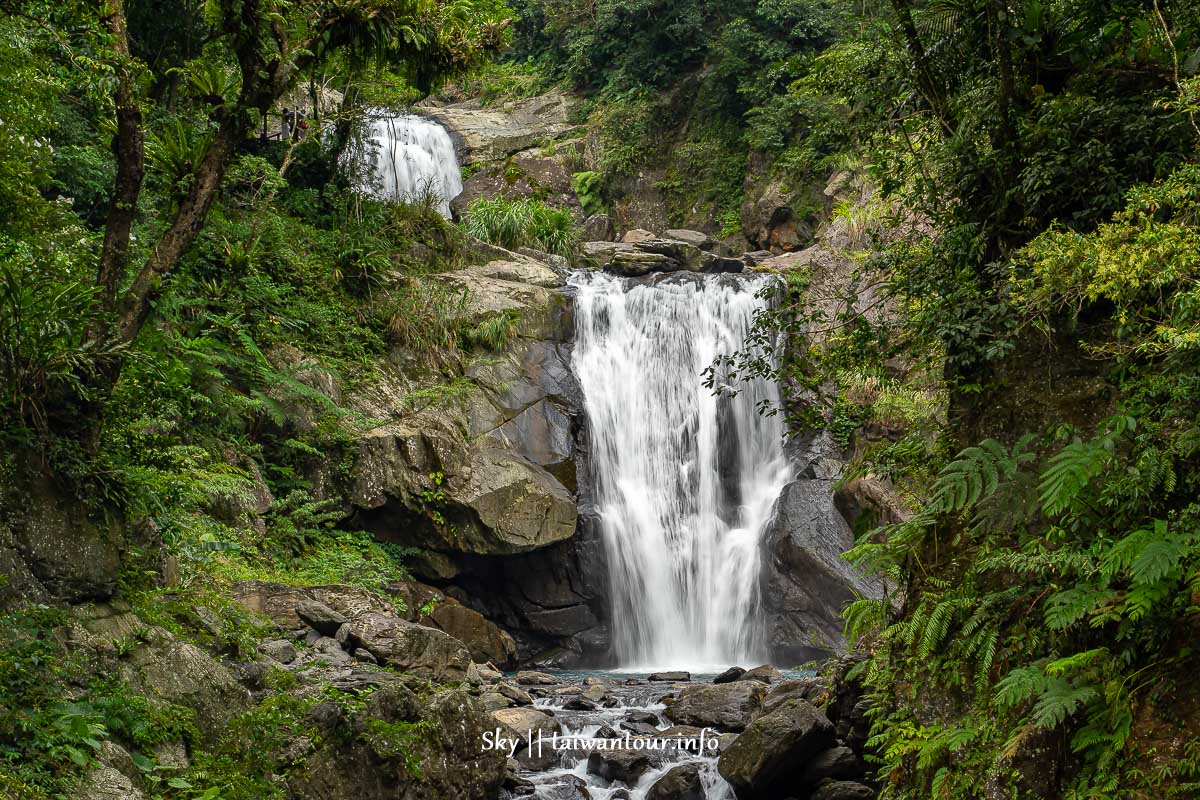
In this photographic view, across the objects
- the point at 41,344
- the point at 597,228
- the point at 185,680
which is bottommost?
the point at 185,680

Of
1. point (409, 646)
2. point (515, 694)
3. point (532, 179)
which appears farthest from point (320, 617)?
point (532, 179)

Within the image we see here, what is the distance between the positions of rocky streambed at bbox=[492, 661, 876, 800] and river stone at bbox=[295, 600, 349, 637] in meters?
1.65

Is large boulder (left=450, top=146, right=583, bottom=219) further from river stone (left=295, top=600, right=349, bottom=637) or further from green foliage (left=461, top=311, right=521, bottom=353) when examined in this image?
river stone (left=295, top=600, right=349, bottom=637)

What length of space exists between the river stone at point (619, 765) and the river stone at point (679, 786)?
36 cm

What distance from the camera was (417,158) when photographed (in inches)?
952

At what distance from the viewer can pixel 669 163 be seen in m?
26.5

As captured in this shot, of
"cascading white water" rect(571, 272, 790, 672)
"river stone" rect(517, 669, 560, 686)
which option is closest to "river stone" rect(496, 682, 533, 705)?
"river stone" rect(517, 669, 560, 686)

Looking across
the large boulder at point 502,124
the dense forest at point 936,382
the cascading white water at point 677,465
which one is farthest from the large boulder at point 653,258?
the dense forest at point 936,382

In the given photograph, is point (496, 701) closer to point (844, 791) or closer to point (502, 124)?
point (844, 791)

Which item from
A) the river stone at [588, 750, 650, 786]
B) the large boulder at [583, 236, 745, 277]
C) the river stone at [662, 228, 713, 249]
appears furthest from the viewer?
the river stone at [662, 228, 713, 249]

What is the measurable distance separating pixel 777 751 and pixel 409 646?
11.7 feet

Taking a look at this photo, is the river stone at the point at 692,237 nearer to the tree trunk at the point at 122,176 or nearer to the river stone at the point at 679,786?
the river stone at the point at 679,786

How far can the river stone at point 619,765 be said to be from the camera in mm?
7984

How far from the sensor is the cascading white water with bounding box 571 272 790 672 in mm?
14359
